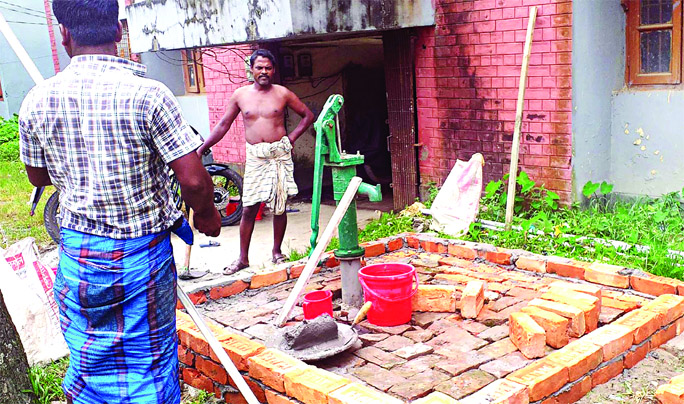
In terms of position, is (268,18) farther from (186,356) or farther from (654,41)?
(186,356)

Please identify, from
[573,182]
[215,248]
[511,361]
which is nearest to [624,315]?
[511,361]

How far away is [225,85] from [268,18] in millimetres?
3353

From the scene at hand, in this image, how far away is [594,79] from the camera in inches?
239

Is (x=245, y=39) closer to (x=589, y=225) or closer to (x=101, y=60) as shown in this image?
(x=589, y=225)

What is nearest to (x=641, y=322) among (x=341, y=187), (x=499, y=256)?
(x=499, y=256)

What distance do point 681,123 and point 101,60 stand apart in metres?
5.03

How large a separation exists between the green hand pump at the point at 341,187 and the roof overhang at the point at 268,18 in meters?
2.33

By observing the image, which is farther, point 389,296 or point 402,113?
point 402,113

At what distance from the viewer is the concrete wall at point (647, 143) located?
585 cm

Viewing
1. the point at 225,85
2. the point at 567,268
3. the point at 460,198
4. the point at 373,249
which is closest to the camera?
the point at 567,268

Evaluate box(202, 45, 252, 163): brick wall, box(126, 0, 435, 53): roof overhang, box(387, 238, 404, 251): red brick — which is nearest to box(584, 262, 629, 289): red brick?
box(387, 238, 404, 251): red brick

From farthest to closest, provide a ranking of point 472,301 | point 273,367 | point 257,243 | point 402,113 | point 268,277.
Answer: point 402,113 < point 257,243 < point 268,277 < point 472,301 < point 273,367

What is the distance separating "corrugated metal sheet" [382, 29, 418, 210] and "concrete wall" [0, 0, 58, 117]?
12248mm

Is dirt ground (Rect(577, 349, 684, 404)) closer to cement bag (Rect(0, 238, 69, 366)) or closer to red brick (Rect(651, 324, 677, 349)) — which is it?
red brick (Rect(651, 324, 677, 349))
